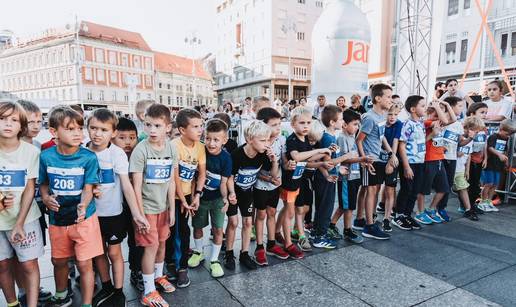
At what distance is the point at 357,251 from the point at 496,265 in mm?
1419

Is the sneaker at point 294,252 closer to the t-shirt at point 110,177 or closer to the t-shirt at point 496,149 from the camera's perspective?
the t-shirt at point 110,177

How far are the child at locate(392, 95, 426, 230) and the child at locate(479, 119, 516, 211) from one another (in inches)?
67.9

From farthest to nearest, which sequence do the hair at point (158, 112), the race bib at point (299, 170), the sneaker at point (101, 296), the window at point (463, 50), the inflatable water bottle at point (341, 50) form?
1. the window at point (463, 50)
2. the inflatable water bottle at point (341, 50)
3. the race bib at point (299, 170)
4. the hair at point (158, 112)
5. the sneaker at point (101, 296)

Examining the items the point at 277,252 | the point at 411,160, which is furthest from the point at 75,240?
the point at 411,160

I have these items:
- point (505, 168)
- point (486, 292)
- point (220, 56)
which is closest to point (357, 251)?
point (486, 292)

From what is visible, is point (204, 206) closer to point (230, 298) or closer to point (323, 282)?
point (230, 298)

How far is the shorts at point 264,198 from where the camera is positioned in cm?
350

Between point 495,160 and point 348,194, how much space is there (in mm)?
3321

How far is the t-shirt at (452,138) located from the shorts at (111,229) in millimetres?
4700

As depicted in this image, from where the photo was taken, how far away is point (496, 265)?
11.3 feet

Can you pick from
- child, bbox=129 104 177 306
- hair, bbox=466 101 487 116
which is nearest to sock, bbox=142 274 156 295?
child, bbox=129 104 177 306

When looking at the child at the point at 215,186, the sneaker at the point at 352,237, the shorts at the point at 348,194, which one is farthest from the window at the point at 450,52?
the child at the point at 215,186

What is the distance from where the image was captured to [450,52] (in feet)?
85.0

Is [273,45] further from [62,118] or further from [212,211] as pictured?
[62,118]
